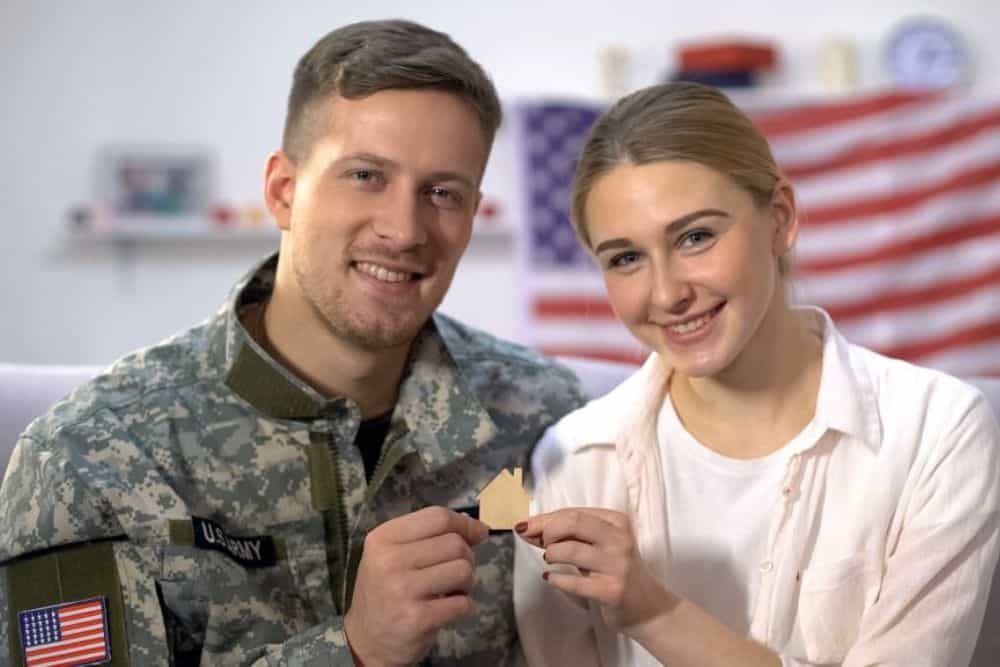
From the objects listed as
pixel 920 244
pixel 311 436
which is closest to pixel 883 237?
pixel 920 244

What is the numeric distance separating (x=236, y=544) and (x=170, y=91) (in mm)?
2932

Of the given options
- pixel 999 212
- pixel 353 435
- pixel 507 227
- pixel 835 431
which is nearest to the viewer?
pixel 835 431

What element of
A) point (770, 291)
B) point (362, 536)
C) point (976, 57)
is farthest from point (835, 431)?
point (976, 57)

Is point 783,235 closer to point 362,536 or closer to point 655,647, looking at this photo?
point 655,647

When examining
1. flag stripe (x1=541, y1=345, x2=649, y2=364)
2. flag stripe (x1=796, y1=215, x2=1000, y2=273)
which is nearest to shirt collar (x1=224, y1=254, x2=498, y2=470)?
flag stripe (x1=541, y1=345, x2=649, y2=364)

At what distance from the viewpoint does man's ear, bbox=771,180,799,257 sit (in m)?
1.57

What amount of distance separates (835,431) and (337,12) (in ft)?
10.0

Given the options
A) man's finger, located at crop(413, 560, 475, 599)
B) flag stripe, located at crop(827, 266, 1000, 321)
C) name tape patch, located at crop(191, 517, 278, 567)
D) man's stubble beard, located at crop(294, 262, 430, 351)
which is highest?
man's stubble beard, located at crop(294, 262, 430, 351)

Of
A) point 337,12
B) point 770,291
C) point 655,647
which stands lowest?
point 655,647

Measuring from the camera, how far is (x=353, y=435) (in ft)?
5.41

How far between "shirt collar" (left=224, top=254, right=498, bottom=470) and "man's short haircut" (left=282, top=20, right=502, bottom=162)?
26cm

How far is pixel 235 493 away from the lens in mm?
1599

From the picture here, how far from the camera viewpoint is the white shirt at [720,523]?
1542 mm

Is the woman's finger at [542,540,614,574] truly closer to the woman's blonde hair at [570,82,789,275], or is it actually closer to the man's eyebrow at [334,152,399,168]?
the woman's blonde hair at [570,82,789,275]
